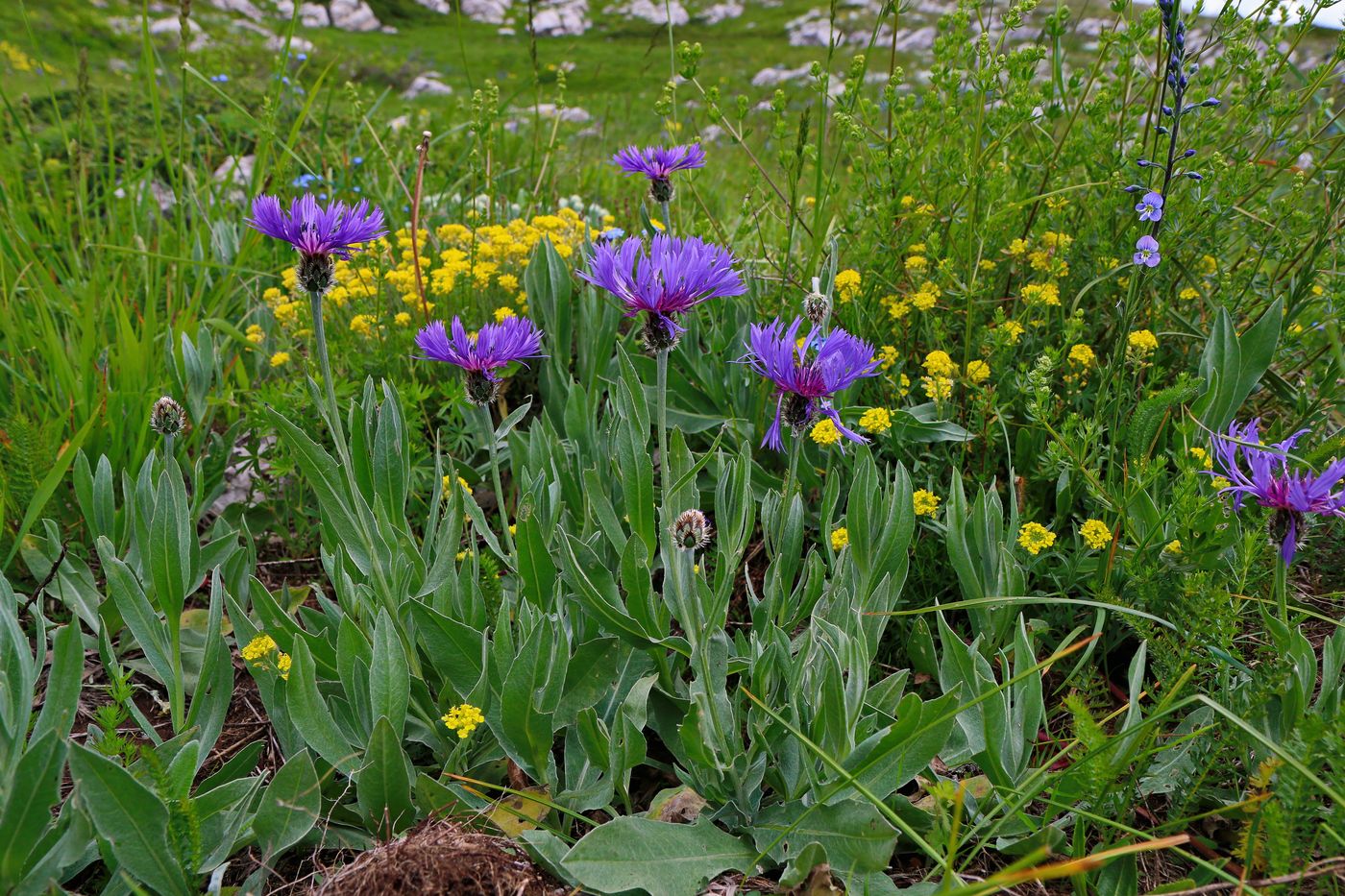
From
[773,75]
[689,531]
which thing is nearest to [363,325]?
[689,531]

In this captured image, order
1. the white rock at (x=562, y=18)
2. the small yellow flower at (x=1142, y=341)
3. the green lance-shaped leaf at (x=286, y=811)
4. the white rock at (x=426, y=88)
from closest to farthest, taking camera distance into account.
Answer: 1. the green lance-shaped leaf at (x=286, y=811)
2. the small yellow flower at (x=1142, y=341)
3. the white rock at (x=426, y=88)
4. the white rock at (x=562, y=18)

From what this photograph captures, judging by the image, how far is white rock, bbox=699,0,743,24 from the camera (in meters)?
47.9

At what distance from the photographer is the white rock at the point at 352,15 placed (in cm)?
3419

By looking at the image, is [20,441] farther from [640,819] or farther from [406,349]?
[640,819]

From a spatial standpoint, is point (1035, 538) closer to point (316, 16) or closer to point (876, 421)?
point (876, 421)

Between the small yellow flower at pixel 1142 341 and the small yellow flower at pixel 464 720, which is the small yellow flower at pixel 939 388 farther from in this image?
the small yellow flower at pixel 464 720

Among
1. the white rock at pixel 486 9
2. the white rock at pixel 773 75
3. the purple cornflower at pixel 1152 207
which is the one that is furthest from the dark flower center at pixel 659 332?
the white rock at pixel 486 9

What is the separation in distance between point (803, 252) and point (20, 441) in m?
2.61

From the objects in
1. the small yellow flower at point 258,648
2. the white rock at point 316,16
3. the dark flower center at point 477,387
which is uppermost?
the white rock at point 316,16

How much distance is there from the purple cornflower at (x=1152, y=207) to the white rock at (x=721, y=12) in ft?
162

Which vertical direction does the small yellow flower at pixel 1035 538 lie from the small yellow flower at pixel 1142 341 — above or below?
below

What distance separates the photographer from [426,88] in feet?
61.3

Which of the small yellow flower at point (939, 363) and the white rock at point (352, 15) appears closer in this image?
the small yellow flower at point (939, 363)

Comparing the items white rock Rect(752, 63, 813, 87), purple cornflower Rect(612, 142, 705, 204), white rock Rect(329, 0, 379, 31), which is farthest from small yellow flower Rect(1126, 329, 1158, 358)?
white rock Rect(329, 0, 379, 31)
